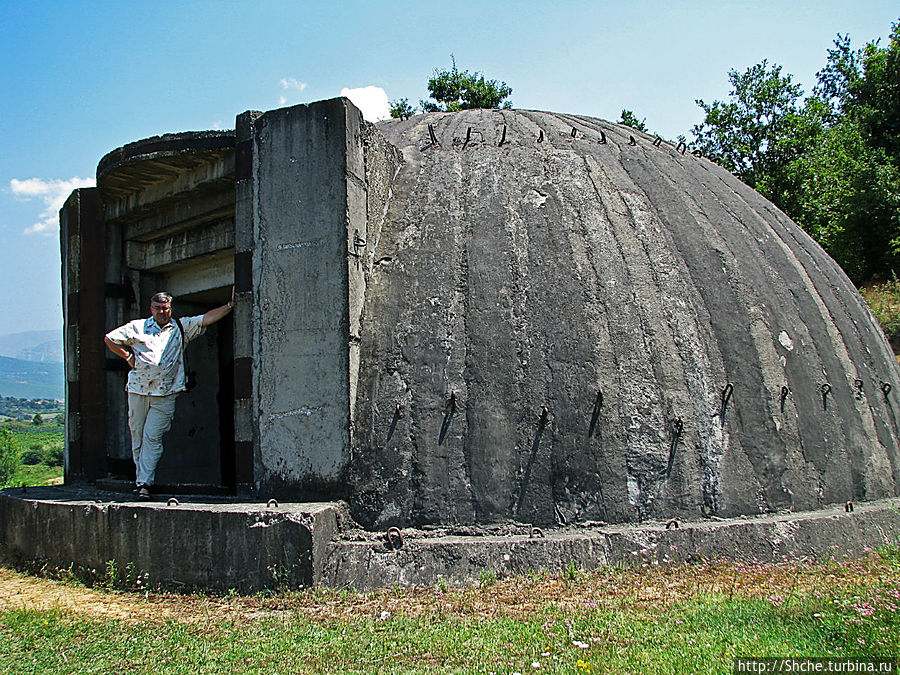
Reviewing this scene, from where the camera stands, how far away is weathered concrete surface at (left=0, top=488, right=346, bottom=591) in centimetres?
495

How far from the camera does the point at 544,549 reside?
5.05 m

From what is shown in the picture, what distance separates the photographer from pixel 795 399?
6.11 meters

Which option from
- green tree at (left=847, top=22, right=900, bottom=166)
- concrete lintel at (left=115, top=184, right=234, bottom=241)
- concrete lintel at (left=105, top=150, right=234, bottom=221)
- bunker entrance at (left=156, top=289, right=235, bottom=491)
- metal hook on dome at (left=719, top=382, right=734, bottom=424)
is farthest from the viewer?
green tree at (left=847, top=22, right=900, bottom=166)

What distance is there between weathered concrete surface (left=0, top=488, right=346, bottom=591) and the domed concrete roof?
0.57 meters

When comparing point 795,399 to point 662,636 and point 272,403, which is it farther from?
point 272,403

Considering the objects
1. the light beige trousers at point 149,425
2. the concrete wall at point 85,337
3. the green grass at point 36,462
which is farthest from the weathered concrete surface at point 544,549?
the green grass at point 36,462

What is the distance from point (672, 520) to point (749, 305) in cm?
216

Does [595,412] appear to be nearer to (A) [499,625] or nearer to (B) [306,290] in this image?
(A) [499,625]

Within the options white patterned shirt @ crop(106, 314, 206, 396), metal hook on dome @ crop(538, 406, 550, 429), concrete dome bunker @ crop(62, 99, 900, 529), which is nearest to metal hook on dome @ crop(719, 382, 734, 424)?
concrete dome bunker @ crop(62, 99, 900, 529)

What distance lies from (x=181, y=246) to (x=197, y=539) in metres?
3.75

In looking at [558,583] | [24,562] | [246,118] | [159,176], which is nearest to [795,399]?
[558,583]

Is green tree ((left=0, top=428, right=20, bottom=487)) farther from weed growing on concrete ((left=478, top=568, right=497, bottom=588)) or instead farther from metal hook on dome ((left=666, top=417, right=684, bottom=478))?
metal hook on dome ((left=666, top=417, right=684, bottom=478))

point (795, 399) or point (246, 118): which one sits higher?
point (246, 118)

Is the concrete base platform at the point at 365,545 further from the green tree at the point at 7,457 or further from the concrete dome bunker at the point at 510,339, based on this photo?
the green tree at the point at 7,457
